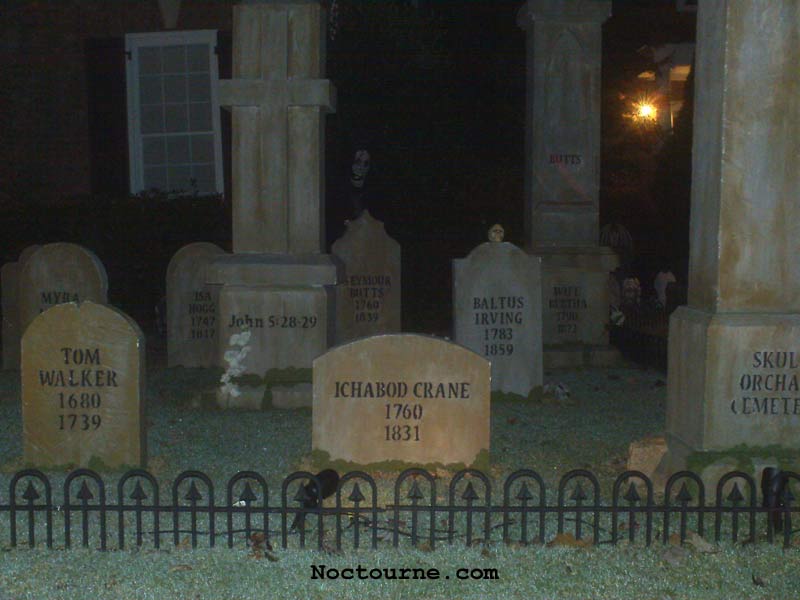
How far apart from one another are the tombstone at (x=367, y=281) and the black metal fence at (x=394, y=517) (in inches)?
225

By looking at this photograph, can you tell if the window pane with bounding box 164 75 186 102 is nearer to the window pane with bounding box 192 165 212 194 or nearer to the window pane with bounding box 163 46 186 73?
the window pane with bounding box 163 46 186 73

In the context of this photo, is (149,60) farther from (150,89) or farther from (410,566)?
(410,566)

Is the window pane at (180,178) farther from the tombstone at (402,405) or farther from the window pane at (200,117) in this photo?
the tombstone at (402,405)

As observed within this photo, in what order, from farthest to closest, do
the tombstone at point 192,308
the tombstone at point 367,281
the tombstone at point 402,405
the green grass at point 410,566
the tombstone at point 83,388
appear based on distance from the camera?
1. the tombstone at point 367,281
2. the tombstone at point 192,308
3. the tombstone at point 83,388
4. the tombstone at point 402,405
5. the green grass at point 410,566

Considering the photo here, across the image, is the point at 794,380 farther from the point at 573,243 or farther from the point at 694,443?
the point at 573,243

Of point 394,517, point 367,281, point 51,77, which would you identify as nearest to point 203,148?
point 51,77

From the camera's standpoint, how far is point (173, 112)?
15.1m

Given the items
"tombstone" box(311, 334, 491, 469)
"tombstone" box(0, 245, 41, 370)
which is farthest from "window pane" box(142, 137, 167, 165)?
"tombstone" box(311, 334, 491, 469)

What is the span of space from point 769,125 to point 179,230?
10.5 metres

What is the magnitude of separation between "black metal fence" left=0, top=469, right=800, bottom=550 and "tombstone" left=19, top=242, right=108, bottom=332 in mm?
4372

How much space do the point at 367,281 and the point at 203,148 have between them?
571 centimetres

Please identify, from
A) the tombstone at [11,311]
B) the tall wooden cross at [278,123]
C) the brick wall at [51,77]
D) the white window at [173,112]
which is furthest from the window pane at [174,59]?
the tall wooden cross at [278,123]

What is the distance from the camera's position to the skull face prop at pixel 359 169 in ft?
47.1

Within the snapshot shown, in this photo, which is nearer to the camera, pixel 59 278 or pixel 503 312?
pixel 503 312
